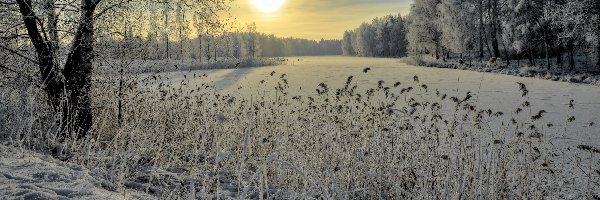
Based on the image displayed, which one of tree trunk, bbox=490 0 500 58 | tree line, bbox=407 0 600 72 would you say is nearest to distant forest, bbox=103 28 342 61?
tree line, bbox=407 0 600 72

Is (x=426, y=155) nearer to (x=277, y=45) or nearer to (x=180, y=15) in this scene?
(x=180, y=15)

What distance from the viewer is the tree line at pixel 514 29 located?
83.0 ft

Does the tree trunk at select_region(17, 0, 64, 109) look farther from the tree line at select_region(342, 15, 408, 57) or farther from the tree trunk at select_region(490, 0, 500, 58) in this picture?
the tree line at select_region(342, 15, 408, 57)

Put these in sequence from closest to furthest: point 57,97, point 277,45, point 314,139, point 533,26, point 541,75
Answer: point 57,97
point 314,139
point 541,75
point 533,26
point 277,45

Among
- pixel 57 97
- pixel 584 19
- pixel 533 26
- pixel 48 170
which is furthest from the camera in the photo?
pixel 533 26

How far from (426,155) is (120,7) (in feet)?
16.8

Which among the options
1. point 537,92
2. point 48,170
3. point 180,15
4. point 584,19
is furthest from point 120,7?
point 584,19

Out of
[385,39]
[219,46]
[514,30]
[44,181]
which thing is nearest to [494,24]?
[514,30]

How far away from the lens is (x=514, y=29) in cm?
3497

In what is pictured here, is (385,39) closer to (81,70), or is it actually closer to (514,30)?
(514,30)

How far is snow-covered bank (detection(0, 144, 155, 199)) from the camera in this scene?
2.94 meters

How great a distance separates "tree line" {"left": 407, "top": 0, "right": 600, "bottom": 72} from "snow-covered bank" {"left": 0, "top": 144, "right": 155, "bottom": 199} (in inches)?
1034

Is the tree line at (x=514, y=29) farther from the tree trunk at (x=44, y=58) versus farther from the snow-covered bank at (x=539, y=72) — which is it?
the tree trunk at (x=44, y=58)

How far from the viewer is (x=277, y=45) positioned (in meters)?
155
